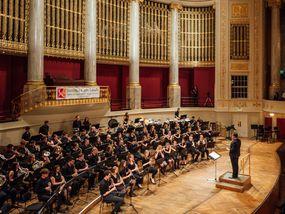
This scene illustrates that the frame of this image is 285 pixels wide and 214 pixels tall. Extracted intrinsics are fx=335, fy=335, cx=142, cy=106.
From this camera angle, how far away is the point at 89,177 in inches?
Answer: 430

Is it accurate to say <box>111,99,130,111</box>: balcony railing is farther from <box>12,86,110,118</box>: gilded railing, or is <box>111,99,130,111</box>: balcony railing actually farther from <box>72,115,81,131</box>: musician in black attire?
<box>12,86,110,118</box>: gilded railing

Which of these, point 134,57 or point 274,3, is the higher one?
point 274,3

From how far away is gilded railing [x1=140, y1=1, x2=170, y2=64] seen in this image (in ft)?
77.9

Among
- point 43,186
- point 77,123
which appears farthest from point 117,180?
point 77,123

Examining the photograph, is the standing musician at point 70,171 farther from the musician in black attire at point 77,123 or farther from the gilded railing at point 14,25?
the gilded railing at point 14,25

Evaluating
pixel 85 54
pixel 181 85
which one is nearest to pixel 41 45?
pixel 85 54

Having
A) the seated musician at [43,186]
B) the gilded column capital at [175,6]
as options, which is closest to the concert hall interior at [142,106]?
the seated musician at [43,186]

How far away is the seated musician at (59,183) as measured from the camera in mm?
Answer: 8945

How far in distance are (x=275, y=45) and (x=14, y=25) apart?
17459 mm

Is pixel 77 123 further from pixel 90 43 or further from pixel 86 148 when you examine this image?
pixel 90 43

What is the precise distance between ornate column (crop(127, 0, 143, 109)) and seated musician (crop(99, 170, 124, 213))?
43.1 ft

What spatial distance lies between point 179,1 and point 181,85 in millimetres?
6541

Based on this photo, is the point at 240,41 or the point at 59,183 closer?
the point at 59,183

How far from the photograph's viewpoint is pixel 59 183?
8984 mm
